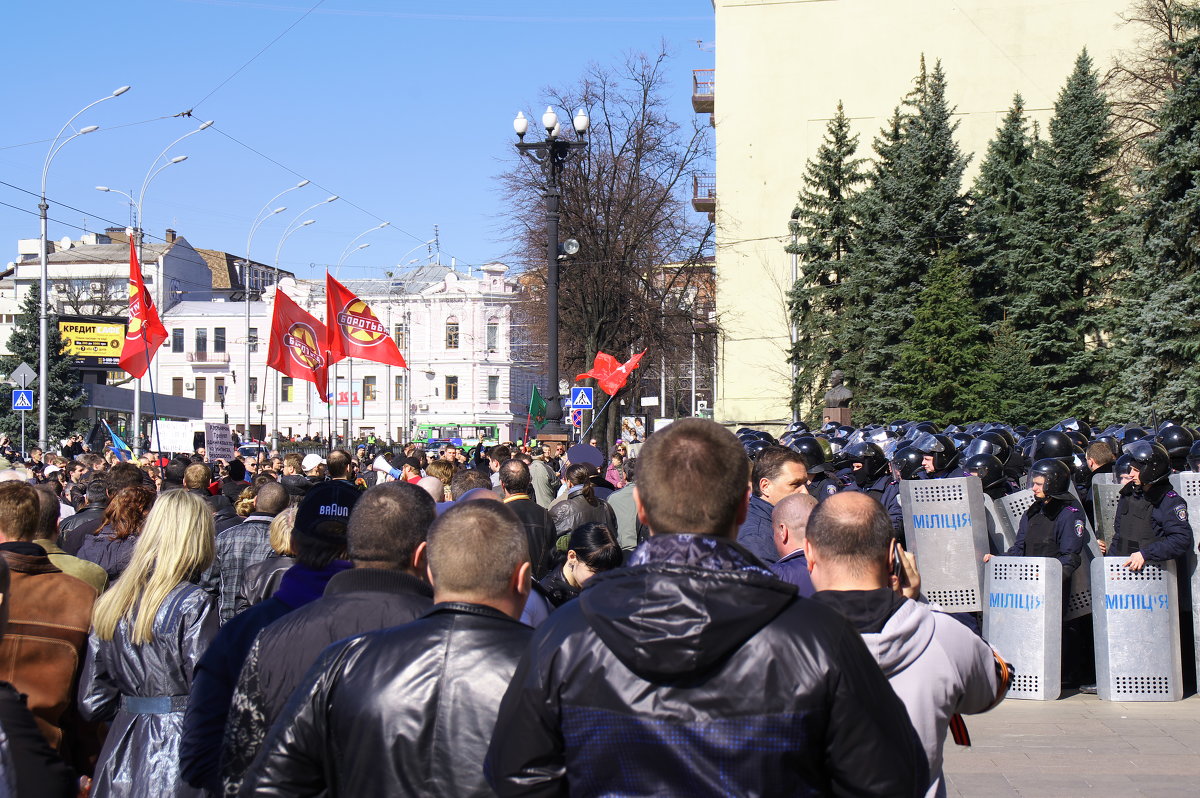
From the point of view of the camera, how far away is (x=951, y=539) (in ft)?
33.1

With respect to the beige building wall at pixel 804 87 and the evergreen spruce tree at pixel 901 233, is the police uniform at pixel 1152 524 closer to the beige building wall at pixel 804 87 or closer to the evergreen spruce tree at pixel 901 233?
the evergreen spruce tree at pixel 901 233

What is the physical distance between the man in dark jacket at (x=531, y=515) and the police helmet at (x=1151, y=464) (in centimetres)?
463

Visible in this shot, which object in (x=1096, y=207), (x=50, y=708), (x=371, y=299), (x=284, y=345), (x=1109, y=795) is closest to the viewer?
(x=50, y=708)

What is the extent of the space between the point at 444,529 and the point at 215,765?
1.11m

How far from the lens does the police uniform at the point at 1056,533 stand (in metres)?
9.61

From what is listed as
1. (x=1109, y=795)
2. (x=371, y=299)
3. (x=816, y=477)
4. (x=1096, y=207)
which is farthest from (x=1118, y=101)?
(x=371, y=299)

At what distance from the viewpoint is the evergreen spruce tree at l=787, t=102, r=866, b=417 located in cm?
3909

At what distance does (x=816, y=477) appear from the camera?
1114cm

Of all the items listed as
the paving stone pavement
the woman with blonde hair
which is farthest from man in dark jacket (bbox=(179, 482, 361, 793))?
the paving stone pavement

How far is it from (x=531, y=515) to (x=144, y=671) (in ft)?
12.6

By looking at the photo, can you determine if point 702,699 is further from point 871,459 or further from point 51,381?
point 51,381

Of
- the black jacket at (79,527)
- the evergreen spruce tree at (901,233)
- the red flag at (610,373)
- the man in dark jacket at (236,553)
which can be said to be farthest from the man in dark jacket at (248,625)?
the evergreen spruce tree at (901,233)

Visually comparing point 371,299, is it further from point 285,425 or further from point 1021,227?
point 1021,227

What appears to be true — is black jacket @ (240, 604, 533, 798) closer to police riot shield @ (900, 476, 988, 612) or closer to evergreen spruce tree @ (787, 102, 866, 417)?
police riot shield @ (900, 476, 988, 612)
